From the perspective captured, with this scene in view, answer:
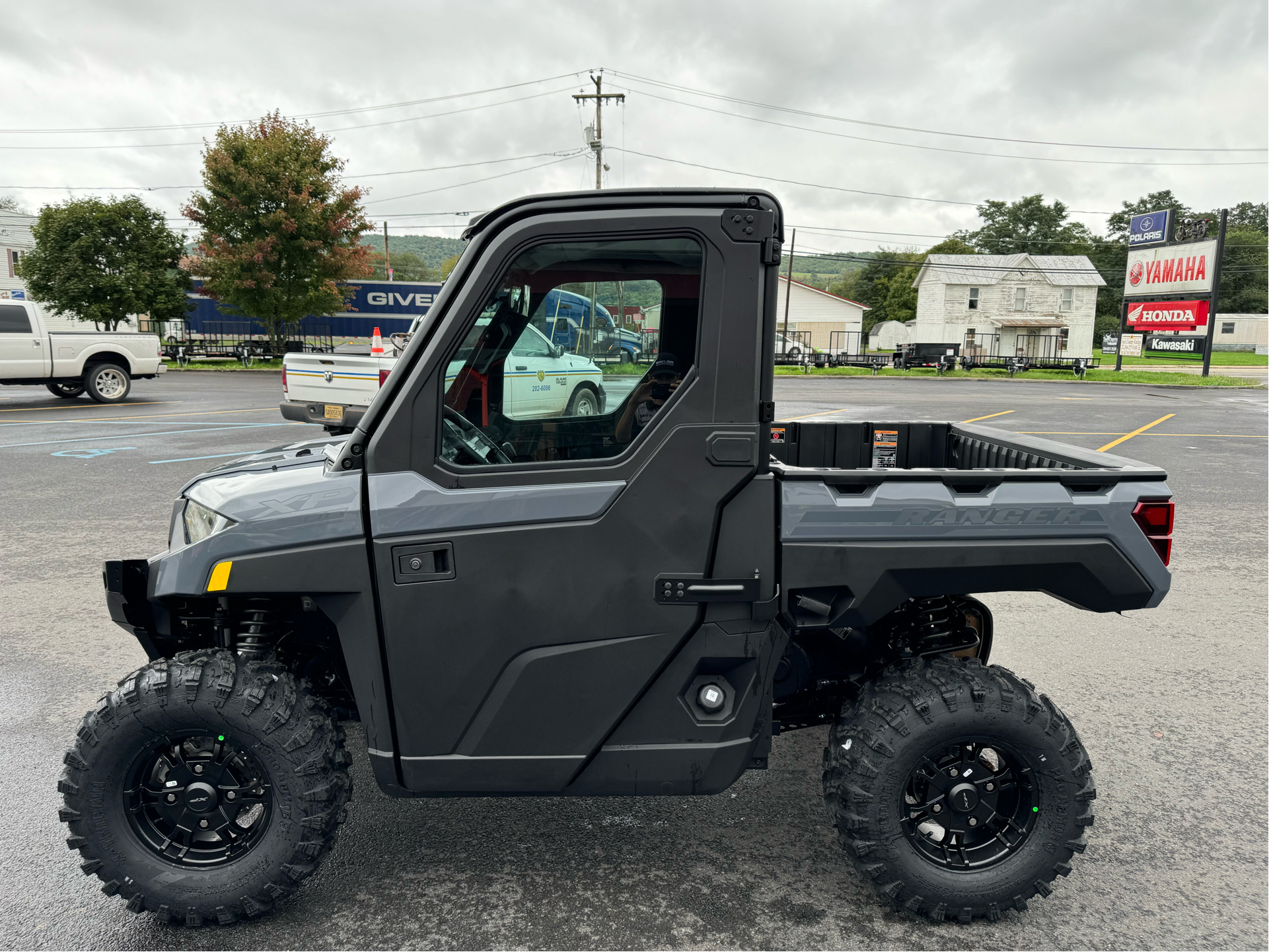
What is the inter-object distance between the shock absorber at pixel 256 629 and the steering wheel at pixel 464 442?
85 cm

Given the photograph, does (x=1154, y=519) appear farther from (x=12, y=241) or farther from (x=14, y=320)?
Answer: (x=12, y=241)

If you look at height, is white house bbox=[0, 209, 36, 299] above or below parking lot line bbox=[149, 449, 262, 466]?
above

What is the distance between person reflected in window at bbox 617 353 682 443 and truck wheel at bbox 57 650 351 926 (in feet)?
4.10

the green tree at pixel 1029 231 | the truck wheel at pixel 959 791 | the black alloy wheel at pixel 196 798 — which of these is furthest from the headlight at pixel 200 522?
the green tree at pixel 1029 231

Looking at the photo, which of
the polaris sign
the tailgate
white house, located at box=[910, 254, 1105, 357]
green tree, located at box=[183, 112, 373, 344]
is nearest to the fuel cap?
the tailgate

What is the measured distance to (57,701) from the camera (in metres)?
4.07

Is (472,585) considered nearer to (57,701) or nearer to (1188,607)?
(57,701)

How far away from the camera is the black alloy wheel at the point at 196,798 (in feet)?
8.22

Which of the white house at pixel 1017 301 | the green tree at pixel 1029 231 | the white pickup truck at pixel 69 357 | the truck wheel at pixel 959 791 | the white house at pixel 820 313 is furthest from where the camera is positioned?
the green tree at pixel 1029 231

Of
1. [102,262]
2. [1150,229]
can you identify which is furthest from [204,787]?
[1150,229]

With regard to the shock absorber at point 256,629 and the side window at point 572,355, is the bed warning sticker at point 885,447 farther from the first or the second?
the shock absorber at point 256,629

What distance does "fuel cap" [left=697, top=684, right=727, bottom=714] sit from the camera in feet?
8.21

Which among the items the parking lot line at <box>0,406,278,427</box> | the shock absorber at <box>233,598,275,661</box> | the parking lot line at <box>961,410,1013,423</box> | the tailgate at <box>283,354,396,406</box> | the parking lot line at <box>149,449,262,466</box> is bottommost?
the parking lot line at <box>961,410,1013,423</box>

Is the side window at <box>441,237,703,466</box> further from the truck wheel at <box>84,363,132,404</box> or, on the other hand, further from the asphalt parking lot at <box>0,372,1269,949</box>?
the truck wheel at <box>84,363,132,404</box>
